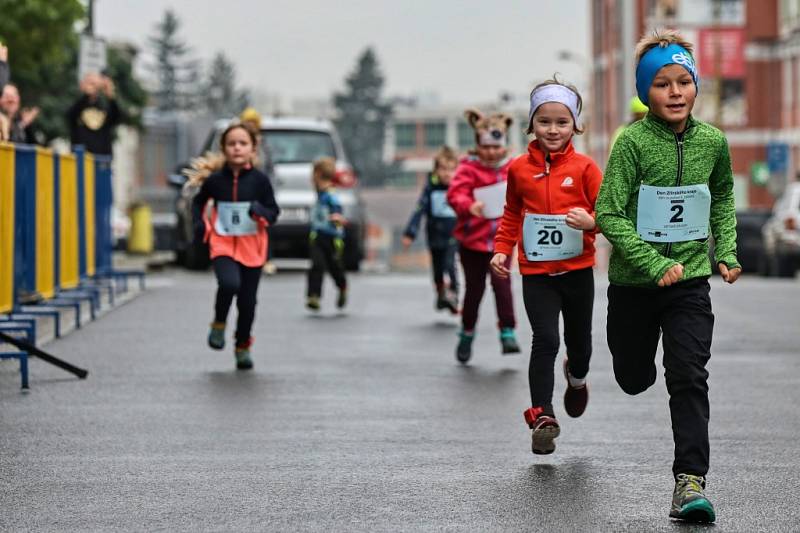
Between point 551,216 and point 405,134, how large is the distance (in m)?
181

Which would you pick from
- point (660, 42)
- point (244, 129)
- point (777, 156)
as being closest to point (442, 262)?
point (244, 129)

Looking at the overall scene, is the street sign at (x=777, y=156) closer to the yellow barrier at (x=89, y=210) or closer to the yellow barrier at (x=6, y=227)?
the yellow barrier at (x=89, y=210)

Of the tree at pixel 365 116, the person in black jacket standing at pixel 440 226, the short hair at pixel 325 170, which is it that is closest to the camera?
the person in black jacket standing at pixel 440 226

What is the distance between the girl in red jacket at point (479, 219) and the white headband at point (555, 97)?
369cm

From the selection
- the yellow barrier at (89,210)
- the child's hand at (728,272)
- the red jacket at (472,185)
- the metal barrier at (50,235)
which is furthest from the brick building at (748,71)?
the child's hand at (728,272)

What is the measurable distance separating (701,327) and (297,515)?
1547 millimetres

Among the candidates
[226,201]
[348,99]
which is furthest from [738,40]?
[348,99]

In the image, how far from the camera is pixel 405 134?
189 meters

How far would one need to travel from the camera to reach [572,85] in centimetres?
855

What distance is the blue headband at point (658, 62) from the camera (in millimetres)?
7062

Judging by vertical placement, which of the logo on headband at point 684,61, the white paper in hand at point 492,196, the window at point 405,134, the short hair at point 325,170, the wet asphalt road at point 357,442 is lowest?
the wet asphalt road at point 357,442

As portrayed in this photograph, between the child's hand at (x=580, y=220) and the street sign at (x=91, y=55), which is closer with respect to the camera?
the child's hand at (x=580, y=220)

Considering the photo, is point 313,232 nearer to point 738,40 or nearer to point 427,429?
point 427,429

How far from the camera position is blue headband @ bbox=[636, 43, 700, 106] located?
23.2 feet
